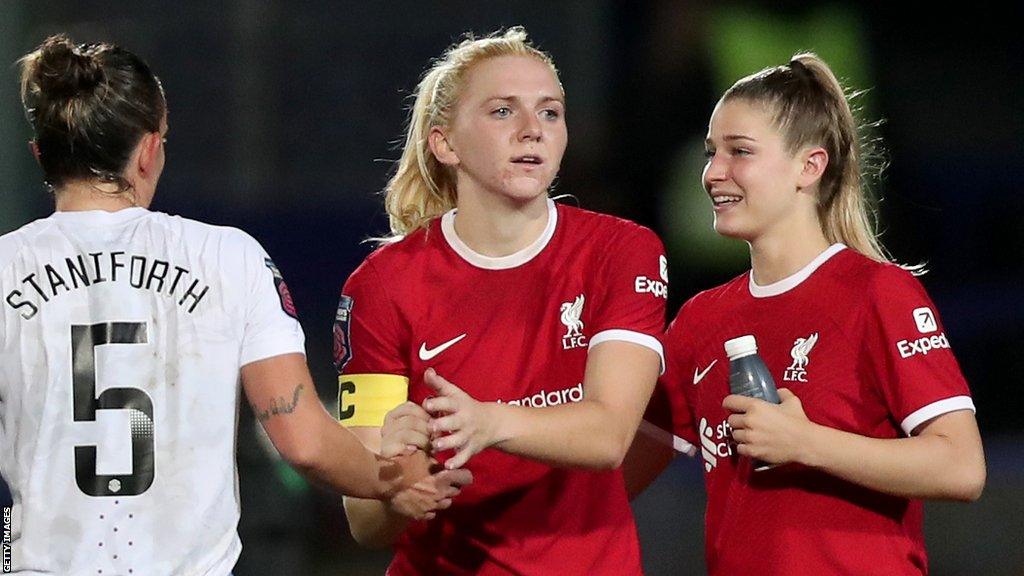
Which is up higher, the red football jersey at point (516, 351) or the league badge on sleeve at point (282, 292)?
the league badge on sleeve at point (282, 292)

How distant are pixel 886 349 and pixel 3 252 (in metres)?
1.69

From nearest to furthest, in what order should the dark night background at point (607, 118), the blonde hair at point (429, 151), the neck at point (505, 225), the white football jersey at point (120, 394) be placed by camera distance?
the white football jersey at point (120, 394) → the neck at point (505, 225) → the blonde hair at point (429, 151) → the dark night background at point (607, 118)

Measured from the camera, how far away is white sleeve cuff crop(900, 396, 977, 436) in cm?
279

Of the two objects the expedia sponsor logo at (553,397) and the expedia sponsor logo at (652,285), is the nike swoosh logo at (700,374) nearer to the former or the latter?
the expedia sponsor logo at (652,285)

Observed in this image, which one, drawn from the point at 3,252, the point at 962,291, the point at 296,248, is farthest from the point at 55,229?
the point at 962,291

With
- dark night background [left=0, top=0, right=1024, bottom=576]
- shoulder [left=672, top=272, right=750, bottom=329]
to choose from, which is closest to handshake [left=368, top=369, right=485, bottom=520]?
shoulder [left=672, top=272, right=750, bottom=329]

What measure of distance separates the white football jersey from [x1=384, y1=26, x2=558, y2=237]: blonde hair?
90 cm

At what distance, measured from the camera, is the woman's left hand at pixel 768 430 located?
8.90 ft

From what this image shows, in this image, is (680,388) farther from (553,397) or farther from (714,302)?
(553,397)

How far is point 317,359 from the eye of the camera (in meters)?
6.91

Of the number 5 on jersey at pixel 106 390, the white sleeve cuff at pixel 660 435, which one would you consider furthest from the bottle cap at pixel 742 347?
the number 5 on jersey at pixel 106 390

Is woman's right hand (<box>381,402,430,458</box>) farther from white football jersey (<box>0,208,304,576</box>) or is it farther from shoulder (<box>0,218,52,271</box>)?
shoulder (<box>0,218,52,271</box>)

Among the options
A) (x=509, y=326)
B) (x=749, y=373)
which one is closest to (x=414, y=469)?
(x=509, y=326)

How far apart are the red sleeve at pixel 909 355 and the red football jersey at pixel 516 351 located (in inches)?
17.6
